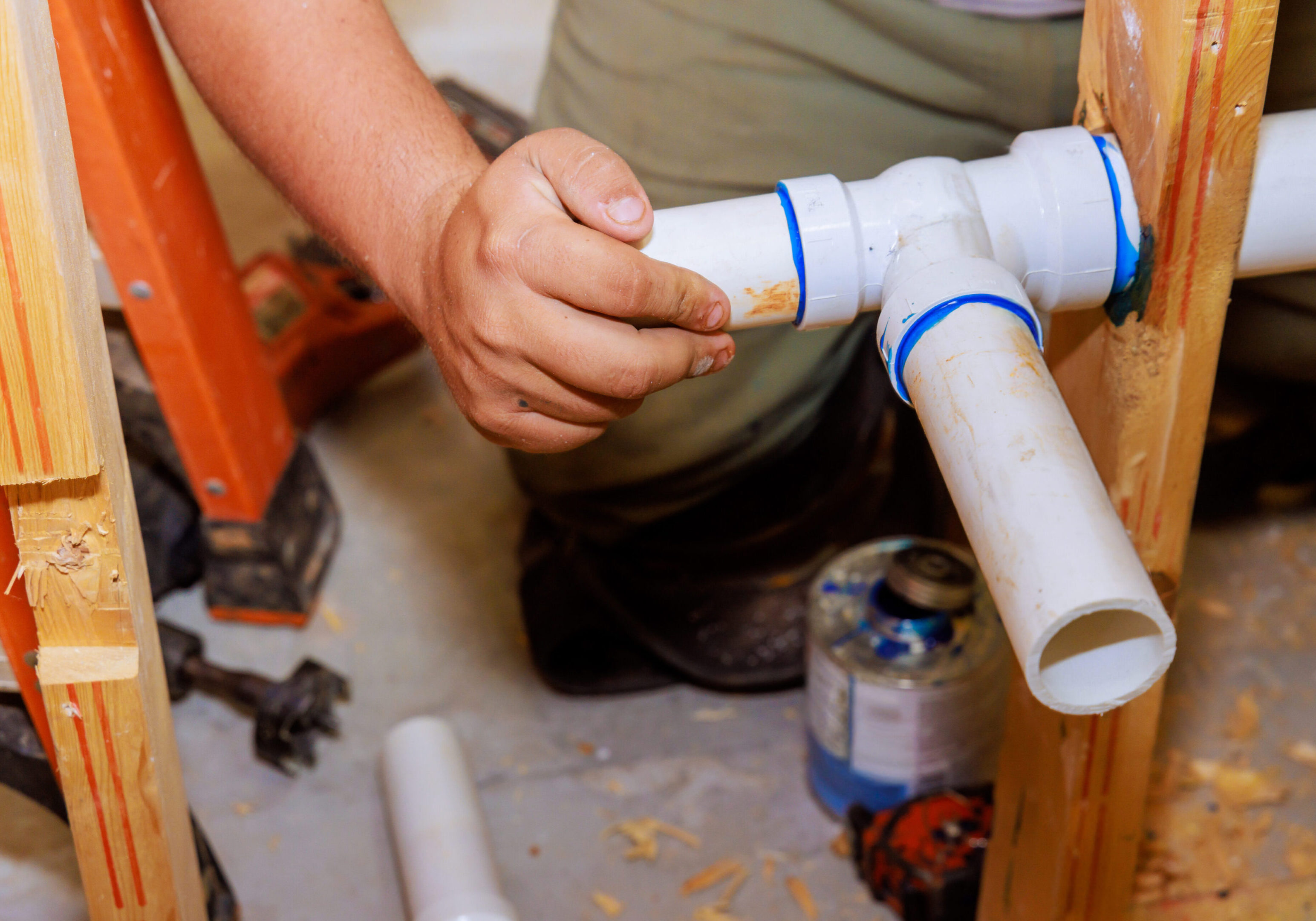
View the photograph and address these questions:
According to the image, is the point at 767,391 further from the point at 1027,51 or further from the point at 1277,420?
the point at 1277,420

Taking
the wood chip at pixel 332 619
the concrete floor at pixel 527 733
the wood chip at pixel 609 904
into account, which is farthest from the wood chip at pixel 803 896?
the wood chip at pixel 332 619

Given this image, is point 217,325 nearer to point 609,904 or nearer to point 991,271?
point 609,904

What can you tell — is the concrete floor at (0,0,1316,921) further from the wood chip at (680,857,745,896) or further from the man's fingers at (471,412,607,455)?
the man's fingers at (471,412,607,455)

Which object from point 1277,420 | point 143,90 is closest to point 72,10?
point 143,90

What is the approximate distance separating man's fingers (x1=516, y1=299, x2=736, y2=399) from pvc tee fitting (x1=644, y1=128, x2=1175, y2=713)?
0.03 metres

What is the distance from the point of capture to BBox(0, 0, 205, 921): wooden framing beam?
1.58 ft

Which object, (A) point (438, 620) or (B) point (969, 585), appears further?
(A) point (438, 620)

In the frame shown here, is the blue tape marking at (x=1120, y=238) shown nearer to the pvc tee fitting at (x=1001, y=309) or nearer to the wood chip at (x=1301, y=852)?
the pvc tee fitting at (x=1001, y=309)

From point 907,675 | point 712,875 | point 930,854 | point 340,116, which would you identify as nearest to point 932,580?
point 907,675

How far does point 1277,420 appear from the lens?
126 cm

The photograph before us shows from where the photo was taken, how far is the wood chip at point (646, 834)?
1023 mm

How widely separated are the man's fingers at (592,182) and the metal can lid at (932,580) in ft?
1.63

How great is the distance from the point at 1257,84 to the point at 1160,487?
20cm

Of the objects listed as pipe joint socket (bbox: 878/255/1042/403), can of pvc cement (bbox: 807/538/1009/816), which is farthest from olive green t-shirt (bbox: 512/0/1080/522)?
pipe joint socket (bbox: 878/255/1042/403)
